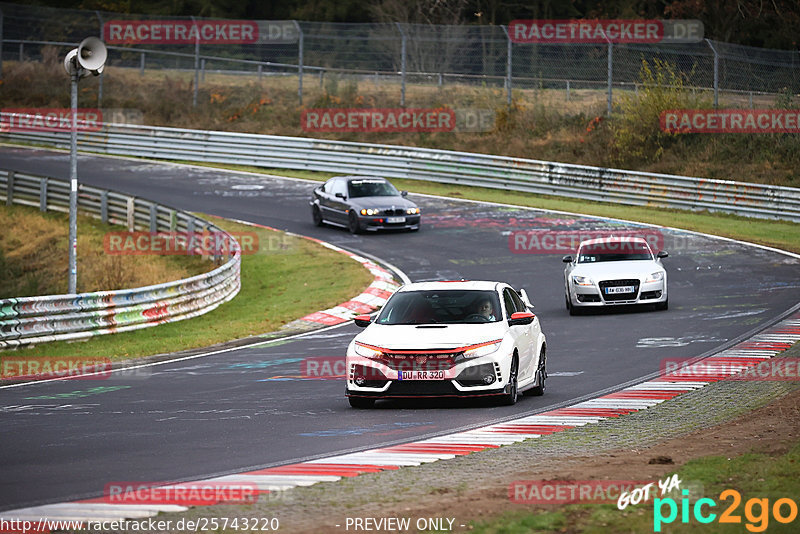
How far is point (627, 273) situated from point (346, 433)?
11482 mm

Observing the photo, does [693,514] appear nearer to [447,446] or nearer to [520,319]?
[447,446]

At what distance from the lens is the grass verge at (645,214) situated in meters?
31.2

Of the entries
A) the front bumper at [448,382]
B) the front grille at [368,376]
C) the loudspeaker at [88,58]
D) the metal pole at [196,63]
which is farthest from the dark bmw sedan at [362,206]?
the front bumper at [448,382]

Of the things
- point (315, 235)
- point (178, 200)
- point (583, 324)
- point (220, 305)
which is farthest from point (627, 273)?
point (178, 200)

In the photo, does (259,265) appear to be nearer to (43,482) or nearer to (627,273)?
(627,273)

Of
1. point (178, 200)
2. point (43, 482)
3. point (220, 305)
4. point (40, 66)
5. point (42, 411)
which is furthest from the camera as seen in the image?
point (40, 66)

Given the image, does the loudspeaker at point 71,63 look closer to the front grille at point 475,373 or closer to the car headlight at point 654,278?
the front grille at point 475,373

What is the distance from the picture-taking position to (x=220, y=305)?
24688mm

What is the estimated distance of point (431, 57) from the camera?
4178cm

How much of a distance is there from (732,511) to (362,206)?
84.9ft

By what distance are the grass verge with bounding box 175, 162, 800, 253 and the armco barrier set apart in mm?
248

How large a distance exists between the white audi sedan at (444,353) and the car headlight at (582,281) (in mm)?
8052

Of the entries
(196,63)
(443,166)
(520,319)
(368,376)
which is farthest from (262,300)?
(196,63)

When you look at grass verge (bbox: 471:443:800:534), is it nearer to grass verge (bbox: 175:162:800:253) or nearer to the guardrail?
the guardrail
